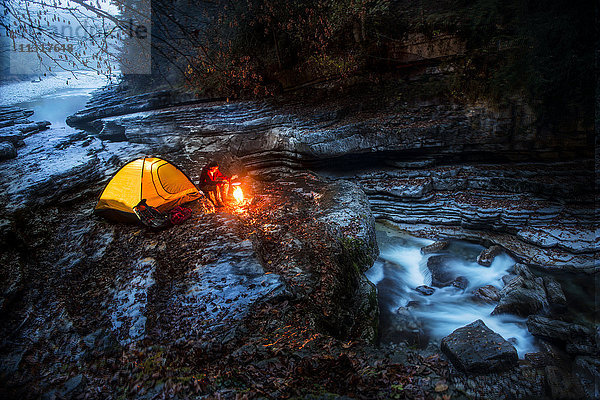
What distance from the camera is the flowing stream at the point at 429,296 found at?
20.0 ft

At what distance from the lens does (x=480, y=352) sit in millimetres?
4727

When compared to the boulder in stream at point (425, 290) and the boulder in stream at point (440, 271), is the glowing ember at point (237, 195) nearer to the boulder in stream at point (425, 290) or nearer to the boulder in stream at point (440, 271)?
the boulder in stream at point (425, 290)

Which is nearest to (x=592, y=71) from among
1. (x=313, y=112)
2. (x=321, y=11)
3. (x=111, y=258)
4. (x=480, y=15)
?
A: (x=480, y=15)

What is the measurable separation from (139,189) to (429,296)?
8.31 metres

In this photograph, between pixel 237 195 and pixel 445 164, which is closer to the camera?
pixel 237 195

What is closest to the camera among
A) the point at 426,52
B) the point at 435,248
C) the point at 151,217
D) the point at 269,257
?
the point at 269,257

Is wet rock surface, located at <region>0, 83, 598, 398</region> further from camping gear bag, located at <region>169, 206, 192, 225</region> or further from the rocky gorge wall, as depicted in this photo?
camping gear bag, located at <region>169, 206, 192, 225</region>

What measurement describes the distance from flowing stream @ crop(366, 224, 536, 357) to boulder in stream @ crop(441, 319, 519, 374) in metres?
0.92

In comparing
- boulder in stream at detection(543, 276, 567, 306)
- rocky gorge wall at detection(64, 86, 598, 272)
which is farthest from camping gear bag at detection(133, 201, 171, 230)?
boulder in stream at detection(543, 276, 567, 306)

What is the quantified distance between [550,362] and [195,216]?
8.33 meters

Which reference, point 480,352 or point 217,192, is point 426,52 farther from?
point 480,352

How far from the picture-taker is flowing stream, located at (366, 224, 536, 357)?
20.0 ft

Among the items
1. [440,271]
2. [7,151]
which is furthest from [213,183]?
[7,151]

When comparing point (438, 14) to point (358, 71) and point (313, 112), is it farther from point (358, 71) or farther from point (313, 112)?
point (313, 112)
